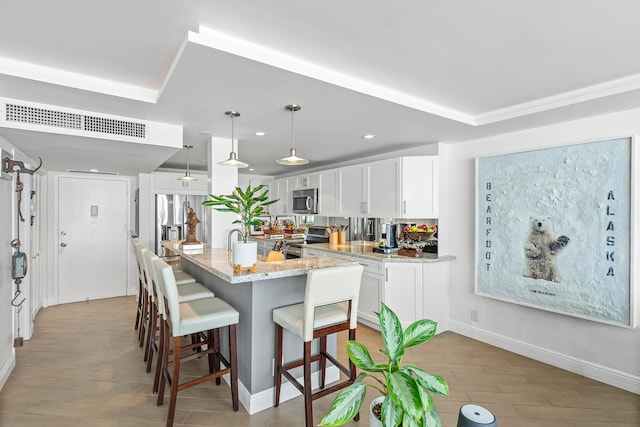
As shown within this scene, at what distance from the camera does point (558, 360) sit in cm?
309

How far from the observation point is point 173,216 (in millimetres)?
5668

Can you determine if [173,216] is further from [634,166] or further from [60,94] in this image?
[634,166]

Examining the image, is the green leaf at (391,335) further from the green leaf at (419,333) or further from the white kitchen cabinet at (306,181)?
the white kitchen cabinet at (306,181)

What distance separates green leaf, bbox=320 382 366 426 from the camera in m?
1.15

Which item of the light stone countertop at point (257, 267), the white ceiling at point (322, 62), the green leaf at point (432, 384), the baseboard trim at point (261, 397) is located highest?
the white ceiling at point (322, 62)

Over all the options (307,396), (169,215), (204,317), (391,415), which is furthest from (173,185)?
(391,415)

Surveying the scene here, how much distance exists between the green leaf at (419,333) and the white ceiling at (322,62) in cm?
142

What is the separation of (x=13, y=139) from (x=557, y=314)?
511cm

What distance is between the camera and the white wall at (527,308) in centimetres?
274

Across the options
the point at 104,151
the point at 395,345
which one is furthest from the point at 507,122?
the point at 104,151

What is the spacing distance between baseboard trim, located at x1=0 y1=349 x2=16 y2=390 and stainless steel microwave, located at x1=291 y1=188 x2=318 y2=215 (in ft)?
12.7

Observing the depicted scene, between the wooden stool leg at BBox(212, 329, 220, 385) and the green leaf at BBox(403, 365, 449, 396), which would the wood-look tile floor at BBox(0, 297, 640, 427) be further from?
the green leaf at BBox(403, 365, 449, 396)

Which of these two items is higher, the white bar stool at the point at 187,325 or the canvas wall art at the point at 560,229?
the canvas wall art at the point at 560,229

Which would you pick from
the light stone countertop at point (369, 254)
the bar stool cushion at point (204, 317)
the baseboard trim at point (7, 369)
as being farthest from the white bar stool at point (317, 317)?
the baseboard trim at point (7, 369)
